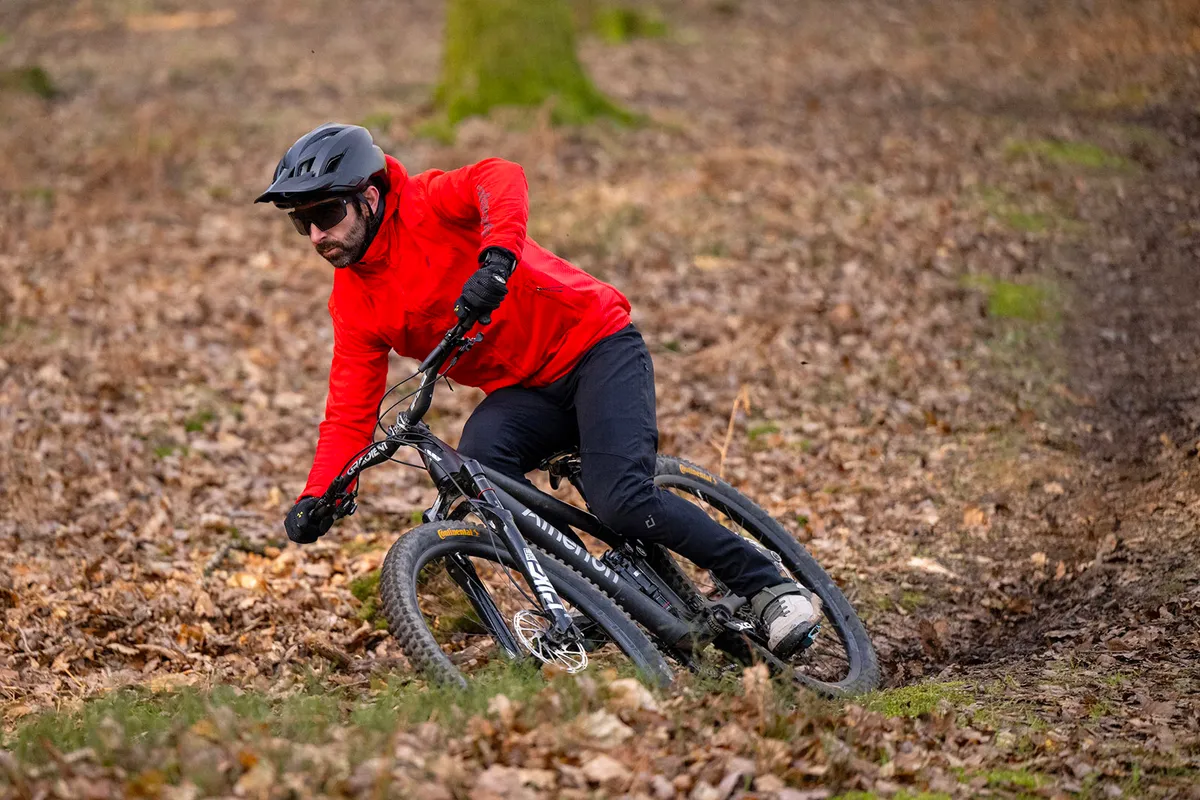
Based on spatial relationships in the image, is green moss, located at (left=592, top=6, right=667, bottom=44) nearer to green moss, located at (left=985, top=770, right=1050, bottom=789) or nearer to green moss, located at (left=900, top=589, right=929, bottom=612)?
green moss, located at (left=900, top=589, right=929, bottom=612)

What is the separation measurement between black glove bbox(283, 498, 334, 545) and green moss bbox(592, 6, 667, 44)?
21.4 metres

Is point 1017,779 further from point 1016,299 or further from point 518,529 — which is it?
point 1016,299

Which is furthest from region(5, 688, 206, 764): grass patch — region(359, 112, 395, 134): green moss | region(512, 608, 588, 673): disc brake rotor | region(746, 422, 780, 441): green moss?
region(359, 112, 395, 134): green moss

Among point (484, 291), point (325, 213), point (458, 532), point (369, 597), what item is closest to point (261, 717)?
point (458, 532)

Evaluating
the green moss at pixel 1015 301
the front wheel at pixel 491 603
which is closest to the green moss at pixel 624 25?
the green moss at pixel 1015 301

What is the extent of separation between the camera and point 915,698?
532 centimetres

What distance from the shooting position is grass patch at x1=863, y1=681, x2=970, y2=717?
5145mm

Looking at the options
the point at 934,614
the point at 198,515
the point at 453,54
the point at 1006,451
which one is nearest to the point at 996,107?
the point at 453,54

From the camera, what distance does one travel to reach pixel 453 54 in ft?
52.0

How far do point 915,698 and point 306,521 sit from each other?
9.46 feet

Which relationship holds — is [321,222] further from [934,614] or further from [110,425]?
[110,425]

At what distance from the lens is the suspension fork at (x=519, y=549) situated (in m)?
4.92

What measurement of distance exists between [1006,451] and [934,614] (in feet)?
7.30

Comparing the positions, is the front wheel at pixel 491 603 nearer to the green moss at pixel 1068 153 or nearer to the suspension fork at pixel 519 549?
the suspension fork at pixel 519 549
